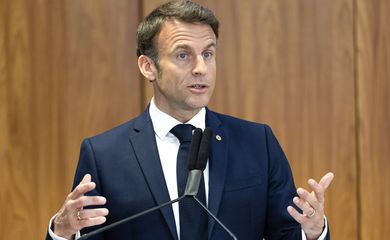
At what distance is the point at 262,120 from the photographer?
2355 millimetres

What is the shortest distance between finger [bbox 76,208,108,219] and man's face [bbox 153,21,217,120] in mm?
339

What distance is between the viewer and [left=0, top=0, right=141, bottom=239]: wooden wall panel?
2.24 meters

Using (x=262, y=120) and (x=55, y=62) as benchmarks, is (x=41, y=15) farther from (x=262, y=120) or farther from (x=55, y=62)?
(x=262, y=120)

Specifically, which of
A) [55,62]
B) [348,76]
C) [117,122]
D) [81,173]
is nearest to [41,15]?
[55,62]

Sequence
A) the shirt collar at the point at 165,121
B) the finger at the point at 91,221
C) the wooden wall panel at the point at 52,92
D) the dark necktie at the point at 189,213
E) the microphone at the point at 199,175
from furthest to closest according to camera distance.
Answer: the wooden wall panel at the point at 52,92
the shirt collar at the point at 165,121
the dark necktie at the point at 189,213
the finger at the point at 91,221
the microphone at the point at 199,175

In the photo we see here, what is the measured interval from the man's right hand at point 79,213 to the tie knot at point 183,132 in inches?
10.9

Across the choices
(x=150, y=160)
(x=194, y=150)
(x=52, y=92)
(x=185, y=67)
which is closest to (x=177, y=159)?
(x=150, y=160)

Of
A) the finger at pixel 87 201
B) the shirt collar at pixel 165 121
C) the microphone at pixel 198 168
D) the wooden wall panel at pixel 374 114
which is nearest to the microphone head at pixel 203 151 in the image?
the microphone at pixel 198 168

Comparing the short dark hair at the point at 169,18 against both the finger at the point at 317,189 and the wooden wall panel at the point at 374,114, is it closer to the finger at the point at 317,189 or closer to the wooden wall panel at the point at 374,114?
the finger at the point at 317,189

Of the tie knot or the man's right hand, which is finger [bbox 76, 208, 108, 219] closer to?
the man's right hand

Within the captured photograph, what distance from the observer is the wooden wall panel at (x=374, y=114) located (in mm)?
2412

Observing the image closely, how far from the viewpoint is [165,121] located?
1619 millimetres

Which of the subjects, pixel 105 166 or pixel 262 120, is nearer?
pixel 105 166

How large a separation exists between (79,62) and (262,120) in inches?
23.7
